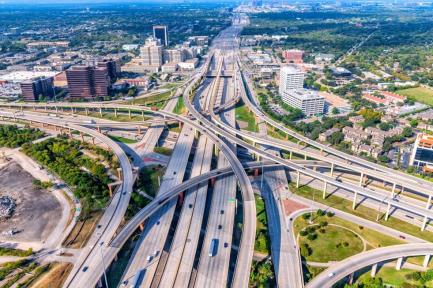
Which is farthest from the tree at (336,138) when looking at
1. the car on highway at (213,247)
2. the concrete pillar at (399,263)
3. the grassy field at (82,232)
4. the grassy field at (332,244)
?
the grassy field at (82,232)

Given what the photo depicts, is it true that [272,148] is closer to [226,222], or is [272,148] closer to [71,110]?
[226,222]

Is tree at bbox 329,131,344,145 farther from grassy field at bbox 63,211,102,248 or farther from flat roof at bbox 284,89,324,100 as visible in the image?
grassy field at bbox 63,211,102,248

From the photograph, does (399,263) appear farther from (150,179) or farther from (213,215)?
(150,179)

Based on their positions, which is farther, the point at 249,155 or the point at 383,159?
the point at 249,155

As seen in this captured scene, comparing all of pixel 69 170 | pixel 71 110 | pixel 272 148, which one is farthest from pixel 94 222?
pixel 71 110

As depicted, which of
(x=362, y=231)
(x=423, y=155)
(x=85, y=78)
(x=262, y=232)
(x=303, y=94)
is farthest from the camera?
(x=85, y=78)

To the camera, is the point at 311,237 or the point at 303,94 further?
the point at 303,94

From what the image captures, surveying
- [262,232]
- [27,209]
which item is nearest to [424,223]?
[262,232]
